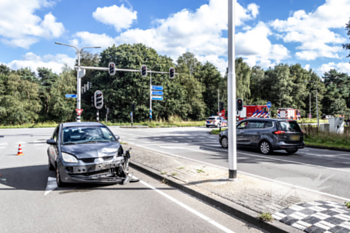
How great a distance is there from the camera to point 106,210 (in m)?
4.75

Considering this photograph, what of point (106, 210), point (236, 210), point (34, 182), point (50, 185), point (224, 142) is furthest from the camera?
point (224, 142)

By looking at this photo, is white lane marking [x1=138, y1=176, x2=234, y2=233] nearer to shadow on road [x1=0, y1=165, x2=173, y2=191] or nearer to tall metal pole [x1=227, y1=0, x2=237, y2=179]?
shadow on road [x1=0, y1=165, x2=173, y2=191]

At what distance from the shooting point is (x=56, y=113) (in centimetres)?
5472

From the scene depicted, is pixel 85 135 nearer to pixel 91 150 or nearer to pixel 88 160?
pixel 91 150

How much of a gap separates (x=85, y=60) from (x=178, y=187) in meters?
74.3

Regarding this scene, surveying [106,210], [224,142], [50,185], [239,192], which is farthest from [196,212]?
[224,142]

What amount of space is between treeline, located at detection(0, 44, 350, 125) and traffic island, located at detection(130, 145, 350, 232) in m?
39.2

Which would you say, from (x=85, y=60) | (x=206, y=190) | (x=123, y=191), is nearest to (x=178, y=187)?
(x=206, y=190)

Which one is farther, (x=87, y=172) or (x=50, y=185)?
(x=50, y=185)

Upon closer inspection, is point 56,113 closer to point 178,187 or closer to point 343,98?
point 178,187

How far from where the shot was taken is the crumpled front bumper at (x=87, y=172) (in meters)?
6.00

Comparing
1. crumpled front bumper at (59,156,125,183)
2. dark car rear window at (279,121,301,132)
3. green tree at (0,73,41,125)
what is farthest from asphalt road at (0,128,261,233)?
green tree at (0,73,41,125)

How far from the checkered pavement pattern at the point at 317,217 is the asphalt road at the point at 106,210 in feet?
1.84

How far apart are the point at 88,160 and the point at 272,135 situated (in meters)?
8.43
